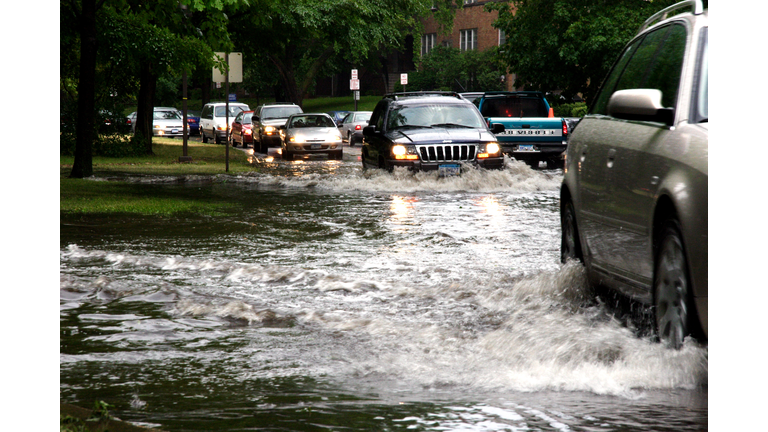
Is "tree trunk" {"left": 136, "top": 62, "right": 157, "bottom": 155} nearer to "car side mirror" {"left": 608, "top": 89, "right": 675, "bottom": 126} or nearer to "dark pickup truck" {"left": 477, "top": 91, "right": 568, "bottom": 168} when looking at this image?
"dark pickup truck" {"left": 477, "top": 91, "right": 568, "bottom": 168}

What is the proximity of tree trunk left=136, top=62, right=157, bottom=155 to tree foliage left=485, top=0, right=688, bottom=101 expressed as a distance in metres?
12.4

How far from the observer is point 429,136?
17.7 metres

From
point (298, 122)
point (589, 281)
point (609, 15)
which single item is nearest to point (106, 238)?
point (589, 281)

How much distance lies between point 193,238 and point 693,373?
23.0 ft

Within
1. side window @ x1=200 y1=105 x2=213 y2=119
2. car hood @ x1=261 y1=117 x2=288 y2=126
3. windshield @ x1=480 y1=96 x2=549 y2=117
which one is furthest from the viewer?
side window @ x1=200 y1=105 x2=213 y2=119

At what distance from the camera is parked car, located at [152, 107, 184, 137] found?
52.4m

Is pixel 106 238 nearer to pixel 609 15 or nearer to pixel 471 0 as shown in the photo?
pixel 609 15

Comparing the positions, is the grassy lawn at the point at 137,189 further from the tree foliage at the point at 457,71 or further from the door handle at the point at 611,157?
the tree foliage at the point at 457,71

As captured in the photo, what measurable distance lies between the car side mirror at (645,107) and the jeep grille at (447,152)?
12485 millimetres

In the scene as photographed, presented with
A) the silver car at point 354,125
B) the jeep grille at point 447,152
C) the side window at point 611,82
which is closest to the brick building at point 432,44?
the silver car at point 354,125

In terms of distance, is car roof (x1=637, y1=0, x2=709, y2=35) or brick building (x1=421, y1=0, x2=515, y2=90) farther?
brick building (x1=421, y1=0, x2=515, y2=90)

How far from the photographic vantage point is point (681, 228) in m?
4.48

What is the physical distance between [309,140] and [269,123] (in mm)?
4936

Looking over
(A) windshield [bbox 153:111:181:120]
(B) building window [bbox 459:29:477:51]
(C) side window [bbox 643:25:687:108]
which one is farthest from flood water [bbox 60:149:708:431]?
(B) building window [bbox 459:29:477:51]
